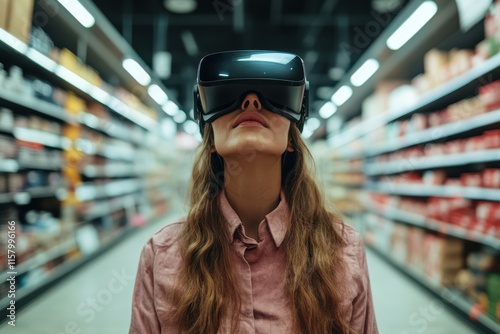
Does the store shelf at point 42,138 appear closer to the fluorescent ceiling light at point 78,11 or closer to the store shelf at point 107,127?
the store shelf at point 107,127

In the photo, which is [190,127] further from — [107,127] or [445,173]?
[445,173]

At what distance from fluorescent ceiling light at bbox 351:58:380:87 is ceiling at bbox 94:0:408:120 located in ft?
5.14

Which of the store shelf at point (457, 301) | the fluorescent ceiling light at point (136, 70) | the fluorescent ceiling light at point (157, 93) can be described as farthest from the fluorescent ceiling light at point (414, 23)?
the fluorescent ceiling light at point (157, 93)

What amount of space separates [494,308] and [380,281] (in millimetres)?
1701

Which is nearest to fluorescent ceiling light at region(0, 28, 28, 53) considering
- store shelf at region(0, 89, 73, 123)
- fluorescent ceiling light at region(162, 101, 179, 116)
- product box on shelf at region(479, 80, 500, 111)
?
store shelf at region(0, 89, 73, 123)

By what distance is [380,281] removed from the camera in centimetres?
458

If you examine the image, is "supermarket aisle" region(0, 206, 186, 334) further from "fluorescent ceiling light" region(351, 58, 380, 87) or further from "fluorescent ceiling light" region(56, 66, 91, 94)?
"fluorescent ceiling light" region(351, 58, 380, 87)

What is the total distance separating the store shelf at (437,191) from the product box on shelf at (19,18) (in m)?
4.16

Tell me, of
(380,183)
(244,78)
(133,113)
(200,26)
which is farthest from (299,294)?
(200,26)

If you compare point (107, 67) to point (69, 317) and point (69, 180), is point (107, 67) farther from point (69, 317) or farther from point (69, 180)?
point (69, 317)

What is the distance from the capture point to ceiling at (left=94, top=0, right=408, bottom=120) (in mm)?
7023

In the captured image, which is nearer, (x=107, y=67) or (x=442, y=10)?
(x=442, y=10)

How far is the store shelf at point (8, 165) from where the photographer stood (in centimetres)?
323

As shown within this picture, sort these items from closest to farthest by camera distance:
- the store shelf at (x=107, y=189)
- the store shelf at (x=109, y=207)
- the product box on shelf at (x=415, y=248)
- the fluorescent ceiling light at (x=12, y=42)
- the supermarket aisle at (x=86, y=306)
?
the fluorescent ceiling light at (x=12, y=42)
the supermarket aisle at (x=86, y=306)
the product box on shelf at (x=415, y=248)
the store shelf at (x=107, y=189)
the store shelf at (x=109, y=207)
